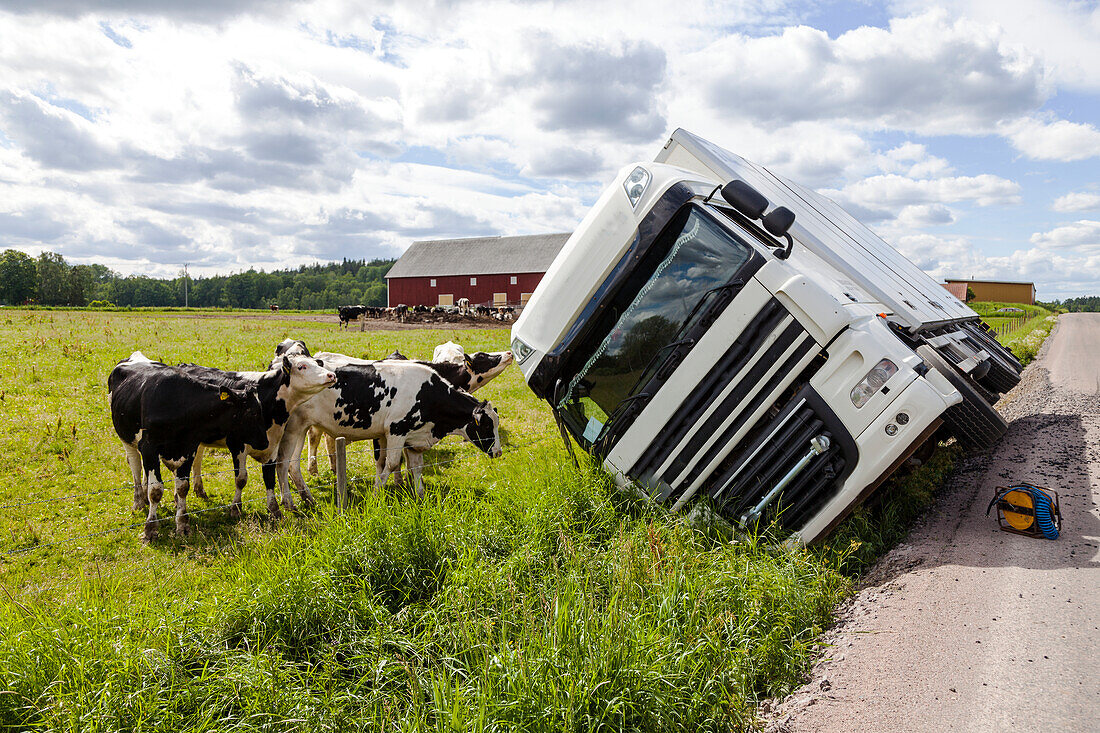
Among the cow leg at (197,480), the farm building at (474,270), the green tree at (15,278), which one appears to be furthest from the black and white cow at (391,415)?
the green tree at (15,278)

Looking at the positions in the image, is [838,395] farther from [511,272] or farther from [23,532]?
[511,272]

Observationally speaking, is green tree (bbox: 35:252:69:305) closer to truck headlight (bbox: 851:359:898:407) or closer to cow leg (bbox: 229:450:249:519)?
cow leg (bbox: 229:450:249:519)

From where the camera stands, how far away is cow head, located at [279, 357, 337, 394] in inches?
301

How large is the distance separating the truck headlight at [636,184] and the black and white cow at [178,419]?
472cm

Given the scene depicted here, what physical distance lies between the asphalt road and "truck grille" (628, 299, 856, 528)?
90 centimetres

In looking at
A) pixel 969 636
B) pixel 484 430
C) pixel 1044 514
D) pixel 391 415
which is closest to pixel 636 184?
pixel 969 636

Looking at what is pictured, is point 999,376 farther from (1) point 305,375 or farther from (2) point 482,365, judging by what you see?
(1) point 305,375

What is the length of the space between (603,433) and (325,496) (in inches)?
180

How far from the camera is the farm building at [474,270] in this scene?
174ft

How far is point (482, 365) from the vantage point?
11.5 meters

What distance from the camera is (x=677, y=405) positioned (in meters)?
5.19

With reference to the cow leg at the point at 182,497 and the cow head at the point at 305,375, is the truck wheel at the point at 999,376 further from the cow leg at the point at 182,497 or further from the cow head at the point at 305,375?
the cow leg at the point at 182,497

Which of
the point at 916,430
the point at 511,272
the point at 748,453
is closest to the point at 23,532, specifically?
the point at 748,453

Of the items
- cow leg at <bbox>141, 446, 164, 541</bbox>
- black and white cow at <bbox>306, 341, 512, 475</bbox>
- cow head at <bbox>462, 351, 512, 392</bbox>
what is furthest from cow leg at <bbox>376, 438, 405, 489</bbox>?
cow head at <bbox>462, 351, 512, 392</bbox>
